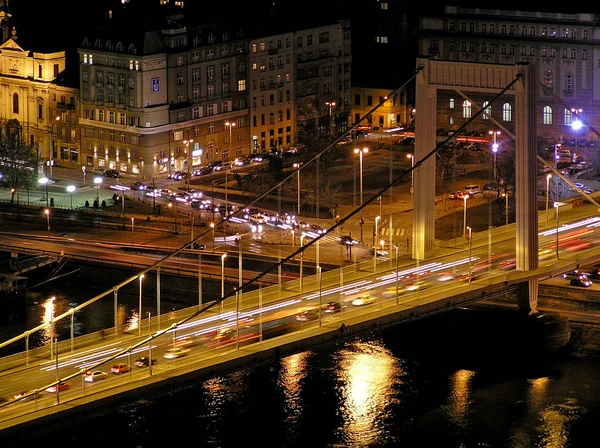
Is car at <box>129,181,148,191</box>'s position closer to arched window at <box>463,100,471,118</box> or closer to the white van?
the white van

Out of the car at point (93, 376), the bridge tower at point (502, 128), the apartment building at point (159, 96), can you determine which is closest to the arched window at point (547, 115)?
the apartment building at point (159, 96)

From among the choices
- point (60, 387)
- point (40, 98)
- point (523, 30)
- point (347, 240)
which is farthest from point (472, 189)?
point (60, 387)

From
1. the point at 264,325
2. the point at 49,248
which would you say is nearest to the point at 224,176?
the point at 49,248

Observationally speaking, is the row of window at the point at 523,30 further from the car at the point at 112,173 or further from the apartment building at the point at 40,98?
the car at the point at 112,173

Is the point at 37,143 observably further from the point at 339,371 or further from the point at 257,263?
the point at 339,371

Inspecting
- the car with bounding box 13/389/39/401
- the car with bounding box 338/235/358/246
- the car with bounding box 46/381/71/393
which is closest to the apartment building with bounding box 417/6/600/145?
the car with bounding box 338/235/358/246

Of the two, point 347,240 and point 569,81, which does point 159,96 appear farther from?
point 569,81

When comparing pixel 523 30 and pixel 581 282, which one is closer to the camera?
pixel 581 282
